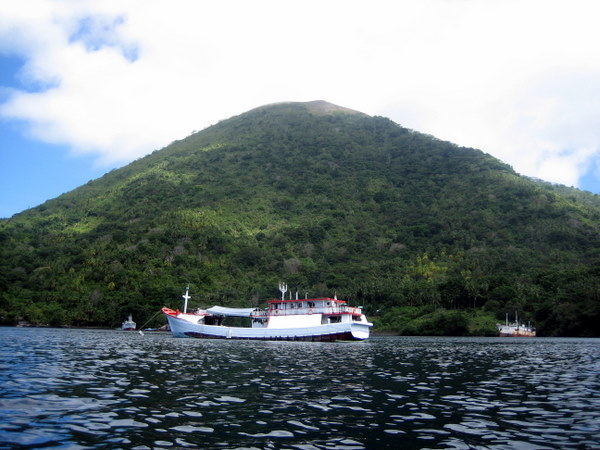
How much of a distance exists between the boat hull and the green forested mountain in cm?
3625

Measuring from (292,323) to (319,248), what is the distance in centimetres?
8166

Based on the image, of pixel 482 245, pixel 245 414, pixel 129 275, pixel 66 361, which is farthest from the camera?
pixel 482 245

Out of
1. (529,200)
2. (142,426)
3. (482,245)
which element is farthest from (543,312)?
(142,426)

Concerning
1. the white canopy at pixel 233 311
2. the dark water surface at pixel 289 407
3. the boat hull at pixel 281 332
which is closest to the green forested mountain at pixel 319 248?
the white canopy at pixel 233 311

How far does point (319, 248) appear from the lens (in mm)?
141625

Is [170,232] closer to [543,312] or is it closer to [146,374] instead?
[543,312]

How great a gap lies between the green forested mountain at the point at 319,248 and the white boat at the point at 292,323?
35346 millimetres

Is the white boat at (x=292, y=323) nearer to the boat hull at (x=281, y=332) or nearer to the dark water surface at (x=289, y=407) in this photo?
the boat hull at (x=281, y=332)

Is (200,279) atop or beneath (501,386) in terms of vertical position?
atop

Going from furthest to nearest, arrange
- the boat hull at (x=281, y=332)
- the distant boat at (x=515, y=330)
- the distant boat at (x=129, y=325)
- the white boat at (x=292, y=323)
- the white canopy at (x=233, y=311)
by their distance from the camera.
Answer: the distant boat at (x=129, y=325), the distant boat at (x=515, y=330), the white canopy at (x=233, y=311), the white boat at (x=292, y=323), the boat hull at (x=281, y=332)

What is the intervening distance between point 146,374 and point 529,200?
151740mm

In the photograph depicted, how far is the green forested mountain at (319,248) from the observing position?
97.9 metres

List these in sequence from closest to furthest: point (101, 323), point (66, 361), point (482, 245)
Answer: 1. point (66, 361)
2. point (101, 323)
3. point (482, 245)

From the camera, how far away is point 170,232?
434ft
